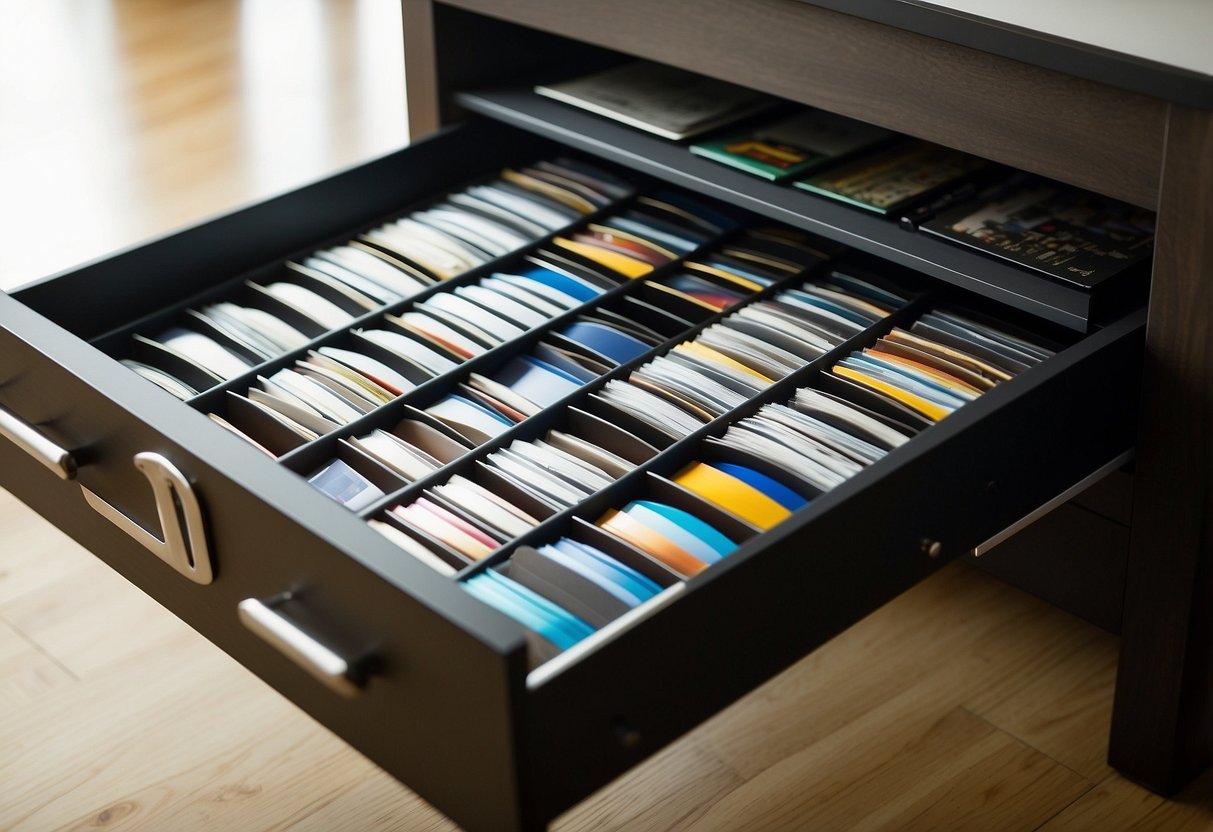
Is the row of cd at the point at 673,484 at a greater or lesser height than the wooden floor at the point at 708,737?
greater

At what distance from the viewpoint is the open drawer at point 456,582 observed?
84cm

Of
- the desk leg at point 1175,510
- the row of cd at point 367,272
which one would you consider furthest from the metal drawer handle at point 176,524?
the desk leg at point 1175,510

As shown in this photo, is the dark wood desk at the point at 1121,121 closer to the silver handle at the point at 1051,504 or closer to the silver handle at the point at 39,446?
the silver handle at the point at 1051,504

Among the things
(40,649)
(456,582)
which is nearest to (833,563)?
(456,582)

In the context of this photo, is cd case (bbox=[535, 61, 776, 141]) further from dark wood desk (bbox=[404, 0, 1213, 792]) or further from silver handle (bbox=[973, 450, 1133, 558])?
silver handle (bbox=[973, 450, 1133, 558])

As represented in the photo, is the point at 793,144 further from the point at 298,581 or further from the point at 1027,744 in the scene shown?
Result: the point at 298,581

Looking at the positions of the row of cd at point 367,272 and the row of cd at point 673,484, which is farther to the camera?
the row of cd at point 367,272

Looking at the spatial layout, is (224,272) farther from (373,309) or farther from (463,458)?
(463,458)

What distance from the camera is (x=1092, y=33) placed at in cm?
108

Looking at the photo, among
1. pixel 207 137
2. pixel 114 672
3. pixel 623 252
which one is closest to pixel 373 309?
pixel 623 252

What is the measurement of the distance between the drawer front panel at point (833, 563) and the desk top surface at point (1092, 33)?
7.9 inches

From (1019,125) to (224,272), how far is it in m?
0.75

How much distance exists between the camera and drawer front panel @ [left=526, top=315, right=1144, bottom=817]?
33.8 inches

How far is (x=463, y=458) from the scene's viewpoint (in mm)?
1109
